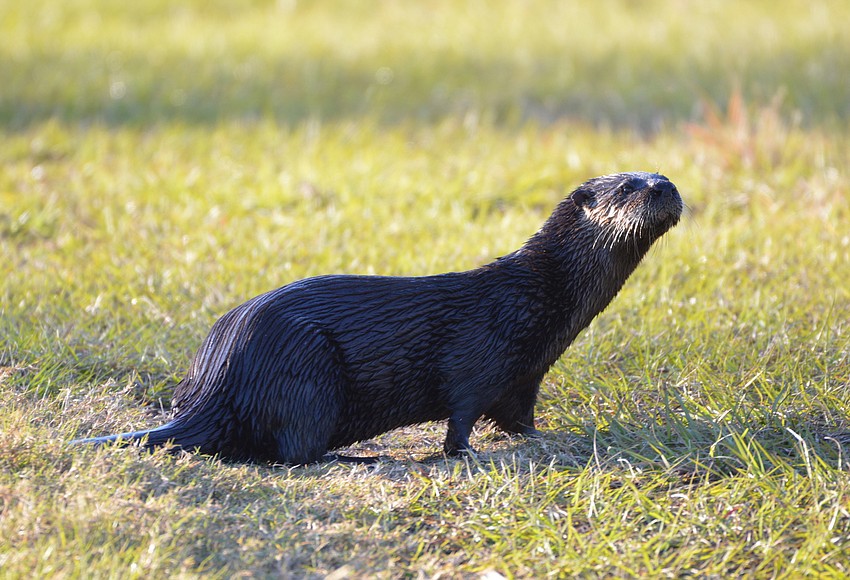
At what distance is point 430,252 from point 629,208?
2.02 m

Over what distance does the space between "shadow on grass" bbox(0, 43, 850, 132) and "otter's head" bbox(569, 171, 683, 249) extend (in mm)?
4018

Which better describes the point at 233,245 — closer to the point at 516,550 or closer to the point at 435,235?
the point at 435,235

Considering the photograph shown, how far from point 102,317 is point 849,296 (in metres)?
3.42

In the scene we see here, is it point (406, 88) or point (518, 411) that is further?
point (406, 88)

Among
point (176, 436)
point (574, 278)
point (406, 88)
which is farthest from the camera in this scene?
point (406, 88)

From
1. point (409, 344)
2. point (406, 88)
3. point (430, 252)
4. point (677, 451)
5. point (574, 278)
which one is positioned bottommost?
point (677, 451)

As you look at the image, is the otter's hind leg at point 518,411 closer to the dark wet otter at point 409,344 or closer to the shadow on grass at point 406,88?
the dark wet otter at point 409,344

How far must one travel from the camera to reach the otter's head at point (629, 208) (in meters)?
3.88

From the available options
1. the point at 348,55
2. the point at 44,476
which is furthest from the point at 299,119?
the point at 44,476

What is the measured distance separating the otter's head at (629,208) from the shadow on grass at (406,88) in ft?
13.2

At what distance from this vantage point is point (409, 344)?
3.85m

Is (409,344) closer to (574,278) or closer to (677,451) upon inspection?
(574,278)

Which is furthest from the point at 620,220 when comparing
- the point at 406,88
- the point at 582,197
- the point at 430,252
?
the point at 406,88

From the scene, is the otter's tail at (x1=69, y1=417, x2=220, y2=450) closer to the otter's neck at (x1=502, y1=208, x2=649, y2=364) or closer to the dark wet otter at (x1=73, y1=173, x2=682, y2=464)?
the dark wet otter at (x1=73, y1=173, x2=682, y2=464)
